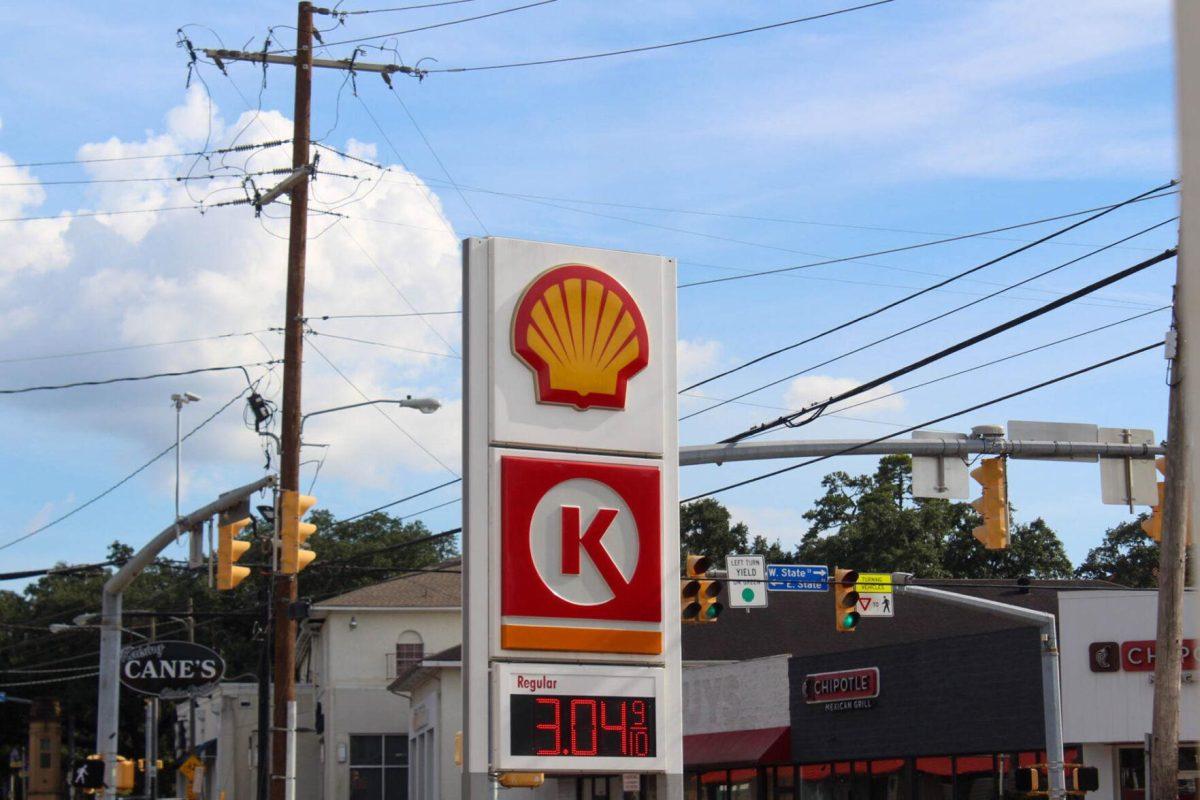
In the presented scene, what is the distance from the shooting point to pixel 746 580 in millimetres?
25609

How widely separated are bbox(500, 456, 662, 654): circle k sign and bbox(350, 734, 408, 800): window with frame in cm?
3855

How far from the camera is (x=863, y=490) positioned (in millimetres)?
77688

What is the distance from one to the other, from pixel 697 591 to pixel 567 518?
37.5 ft

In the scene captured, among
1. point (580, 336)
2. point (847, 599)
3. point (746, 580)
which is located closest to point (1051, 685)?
point (847, 599)

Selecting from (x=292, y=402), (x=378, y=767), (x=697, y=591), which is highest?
(x=292, y=402)

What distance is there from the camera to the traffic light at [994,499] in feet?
61.3

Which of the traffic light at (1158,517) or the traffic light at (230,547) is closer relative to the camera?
the traffic light at (1158,517)

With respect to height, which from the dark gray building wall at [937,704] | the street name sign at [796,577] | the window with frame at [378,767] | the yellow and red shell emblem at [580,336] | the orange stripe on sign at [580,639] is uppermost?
the yellow and red shell emblem at [580,336]

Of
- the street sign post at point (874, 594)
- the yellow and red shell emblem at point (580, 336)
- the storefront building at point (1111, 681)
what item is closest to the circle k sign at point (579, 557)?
the yellow and red shell emblem at point (580, 336)

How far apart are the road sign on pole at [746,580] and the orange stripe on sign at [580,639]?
11.6 m

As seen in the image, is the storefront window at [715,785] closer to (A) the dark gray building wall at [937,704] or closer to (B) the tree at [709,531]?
(A) the dark gray building wall at [937,704]

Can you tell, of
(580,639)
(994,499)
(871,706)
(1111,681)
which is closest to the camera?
(580,639)

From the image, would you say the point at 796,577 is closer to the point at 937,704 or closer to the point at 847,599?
the point at 847,599

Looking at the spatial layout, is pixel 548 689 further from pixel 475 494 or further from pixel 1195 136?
pixel 1195 136
